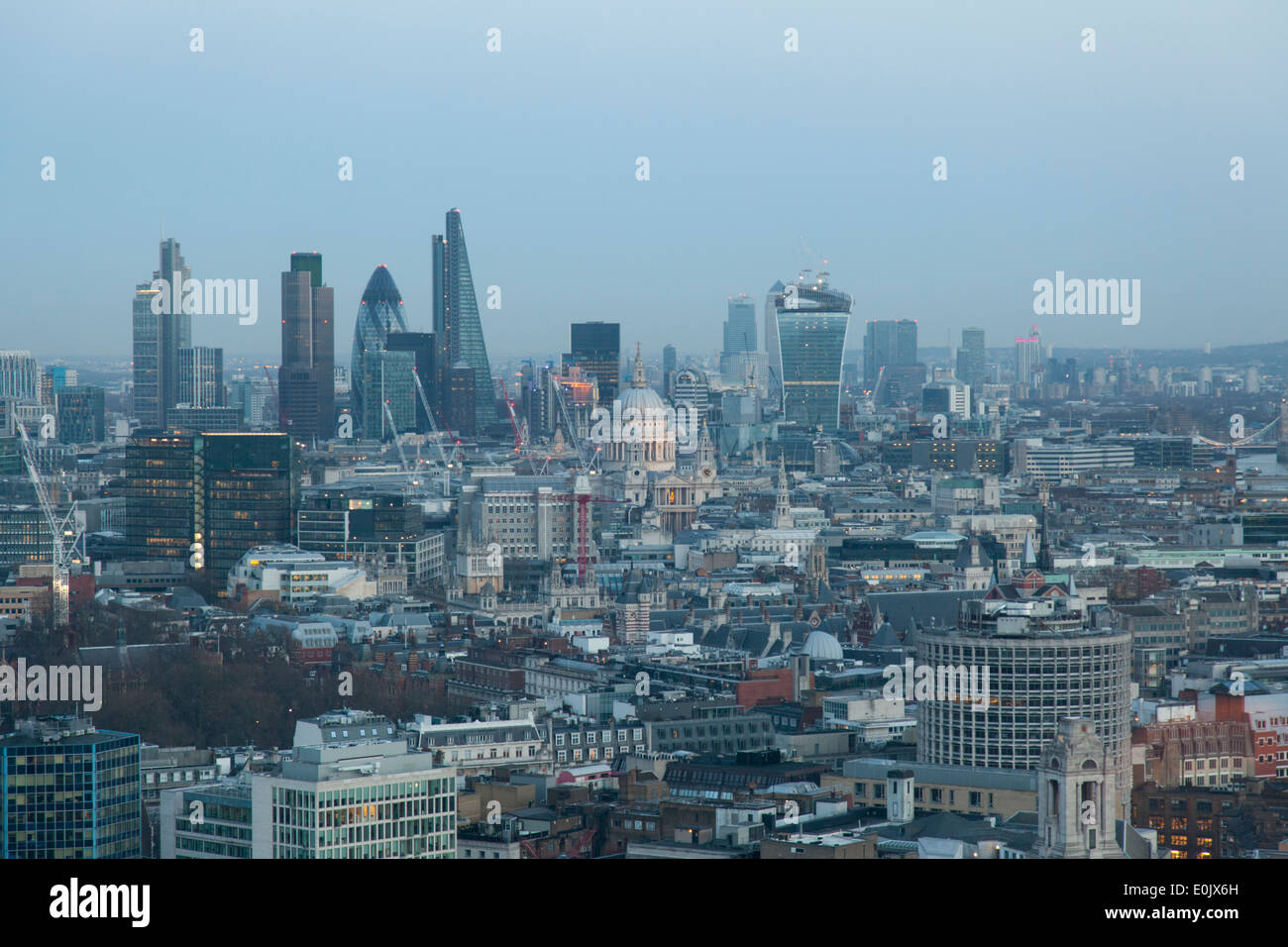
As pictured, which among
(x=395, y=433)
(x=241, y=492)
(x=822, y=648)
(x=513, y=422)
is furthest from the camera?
(x=513, y=422)

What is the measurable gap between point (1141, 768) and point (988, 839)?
6.55 m

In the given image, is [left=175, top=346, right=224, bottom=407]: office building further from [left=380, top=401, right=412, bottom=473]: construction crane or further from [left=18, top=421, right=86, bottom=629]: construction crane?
[left=18, top=421, right=86, bottom=629]: construction crane

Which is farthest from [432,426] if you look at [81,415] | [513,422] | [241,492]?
[241,492]

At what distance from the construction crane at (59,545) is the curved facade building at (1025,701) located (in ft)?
50.9

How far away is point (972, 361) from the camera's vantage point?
105000 millimetres

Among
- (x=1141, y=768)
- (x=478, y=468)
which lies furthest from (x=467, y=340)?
(x=1141, y=768)

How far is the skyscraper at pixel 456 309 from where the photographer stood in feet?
354

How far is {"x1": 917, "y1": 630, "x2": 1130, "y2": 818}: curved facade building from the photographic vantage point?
2512cm

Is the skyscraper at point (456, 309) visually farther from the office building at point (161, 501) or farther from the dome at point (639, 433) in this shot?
the office building at point (161, 501)

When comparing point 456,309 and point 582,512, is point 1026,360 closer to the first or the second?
point 456,309

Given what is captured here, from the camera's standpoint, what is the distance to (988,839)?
18.5 metres

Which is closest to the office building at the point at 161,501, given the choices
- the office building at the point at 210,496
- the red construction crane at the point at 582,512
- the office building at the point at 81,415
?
the office building at the point at 210,496

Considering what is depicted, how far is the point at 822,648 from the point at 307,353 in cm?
6280

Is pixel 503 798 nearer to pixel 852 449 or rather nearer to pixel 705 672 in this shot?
pixel 705 672
